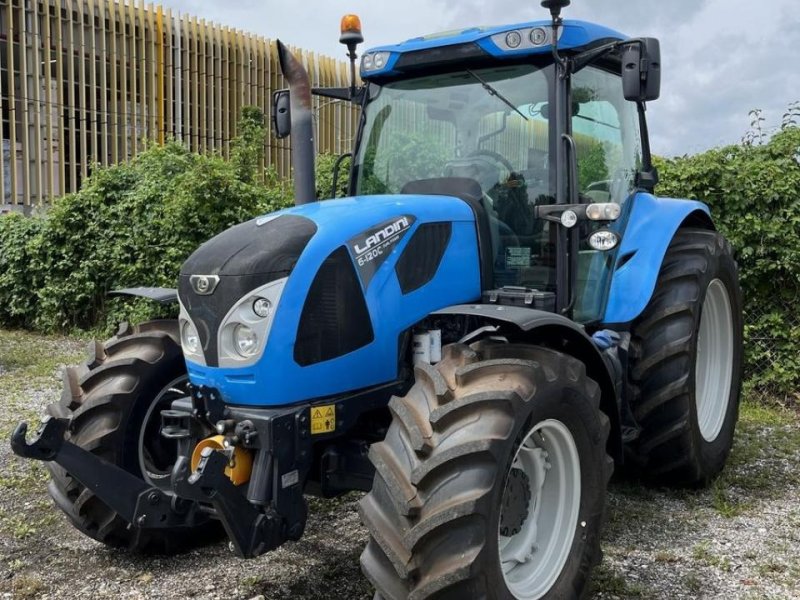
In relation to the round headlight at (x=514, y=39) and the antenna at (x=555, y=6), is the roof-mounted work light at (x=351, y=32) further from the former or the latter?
the antenna at (x=555, y=6)

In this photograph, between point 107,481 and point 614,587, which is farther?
point 614,587

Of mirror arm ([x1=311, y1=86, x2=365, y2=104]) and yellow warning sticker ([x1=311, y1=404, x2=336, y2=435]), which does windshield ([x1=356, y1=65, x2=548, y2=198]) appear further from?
yellow warning sticker ([x1=311, y1=404, x2=336, y2=435])

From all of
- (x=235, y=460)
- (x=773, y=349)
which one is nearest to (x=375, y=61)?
(x=235, y=460)

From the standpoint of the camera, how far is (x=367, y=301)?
3318mm

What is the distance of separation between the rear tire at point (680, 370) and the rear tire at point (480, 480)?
1.16m

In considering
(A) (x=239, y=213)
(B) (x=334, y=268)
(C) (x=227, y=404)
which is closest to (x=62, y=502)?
(C) (x=227, y=404)

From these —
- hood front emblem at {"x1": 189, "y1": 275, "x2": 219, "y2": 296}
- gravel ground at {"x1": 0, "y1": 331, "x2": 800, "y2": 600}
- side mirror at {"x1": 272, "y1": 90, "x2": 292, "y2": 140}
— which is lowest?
gravel ground at {"x1": 0, "y1": 331, "x2": 800, "y2": 600}

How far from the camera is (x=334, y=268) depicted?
3.22 m

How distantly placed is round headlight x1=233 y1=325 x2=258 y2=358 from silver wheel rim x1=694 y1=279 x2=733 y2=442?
307 cm

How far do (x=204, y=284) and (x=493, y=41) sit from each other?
5.89 feet

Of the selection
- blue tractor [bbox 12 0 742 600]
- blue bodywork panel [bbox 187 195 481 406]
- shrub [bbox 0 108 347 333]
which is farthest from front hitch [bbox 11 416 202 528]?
shrub [bbox 0 108 347 333]

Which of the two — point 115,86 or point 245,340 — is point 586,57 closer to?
point 245,340

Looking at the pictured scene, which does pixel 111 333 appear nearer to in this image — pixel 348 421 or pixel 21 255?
pixel 21 255

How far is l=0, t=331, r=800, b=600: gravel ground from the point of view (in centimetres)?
356
